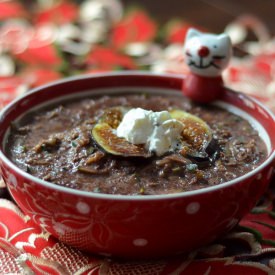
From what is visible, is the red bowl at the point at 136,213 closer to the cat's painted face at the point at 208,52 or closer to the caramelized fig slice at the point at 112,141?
the caramelized fig slice at the point at 112,141

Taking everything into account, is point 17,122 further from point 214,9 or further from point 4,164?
point 214,9

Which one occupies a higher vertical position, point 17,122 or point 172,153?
point 172,153

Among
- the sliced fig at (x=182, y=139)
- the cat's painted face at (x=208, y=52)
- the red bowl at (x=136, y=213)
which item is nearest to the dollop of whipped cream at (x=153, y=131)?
the sliced fig at (x=182, y=139)

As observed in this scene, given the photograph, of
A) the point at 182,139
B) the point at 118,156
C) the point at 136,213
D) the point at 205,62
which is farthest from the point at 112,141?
the point at 205,62

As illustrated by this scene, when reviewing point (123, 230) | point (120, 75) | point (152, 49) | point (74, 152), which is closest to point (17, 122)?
point (74, 152)

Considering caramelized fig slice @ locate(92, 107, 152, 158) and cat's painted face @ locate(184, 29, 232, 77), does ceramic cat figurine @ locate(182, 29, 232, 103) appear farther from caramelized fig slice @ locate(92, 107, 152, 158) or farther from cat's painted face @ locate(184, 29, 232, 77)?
caramelized fig slice @ locate(92, 107, 152, 158)

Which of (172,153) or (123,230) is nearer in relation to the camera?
(123,230)

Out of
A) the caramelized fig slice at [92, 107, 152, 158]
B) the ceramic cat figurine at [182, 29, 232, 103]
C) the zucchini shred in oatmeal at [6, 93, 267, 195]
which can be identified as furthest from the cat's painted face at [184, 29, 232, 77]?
the caramelized fig slice at [92, 107, 152, 158]
